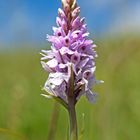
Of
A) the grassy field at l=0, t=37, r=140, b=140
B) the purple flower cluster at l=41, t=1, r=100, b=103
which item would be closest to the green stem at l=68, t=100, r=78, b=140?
the purple flower cluster at l=41, t=1, r=100, b=103

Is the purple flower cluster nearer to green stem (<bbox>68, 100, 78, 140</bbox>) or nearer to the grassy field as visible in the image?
green stem (<bbox>68, 100, 78, 140</bbox>)

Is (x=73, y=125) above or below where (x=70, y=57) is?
below

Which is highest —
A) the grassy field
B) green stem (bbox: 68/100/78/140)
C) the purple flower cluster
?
the purple flower cluster

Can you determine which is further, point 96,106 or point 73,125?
point 96,106

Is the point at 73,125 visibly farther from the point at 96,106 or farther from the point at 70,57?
the point at 96,106
